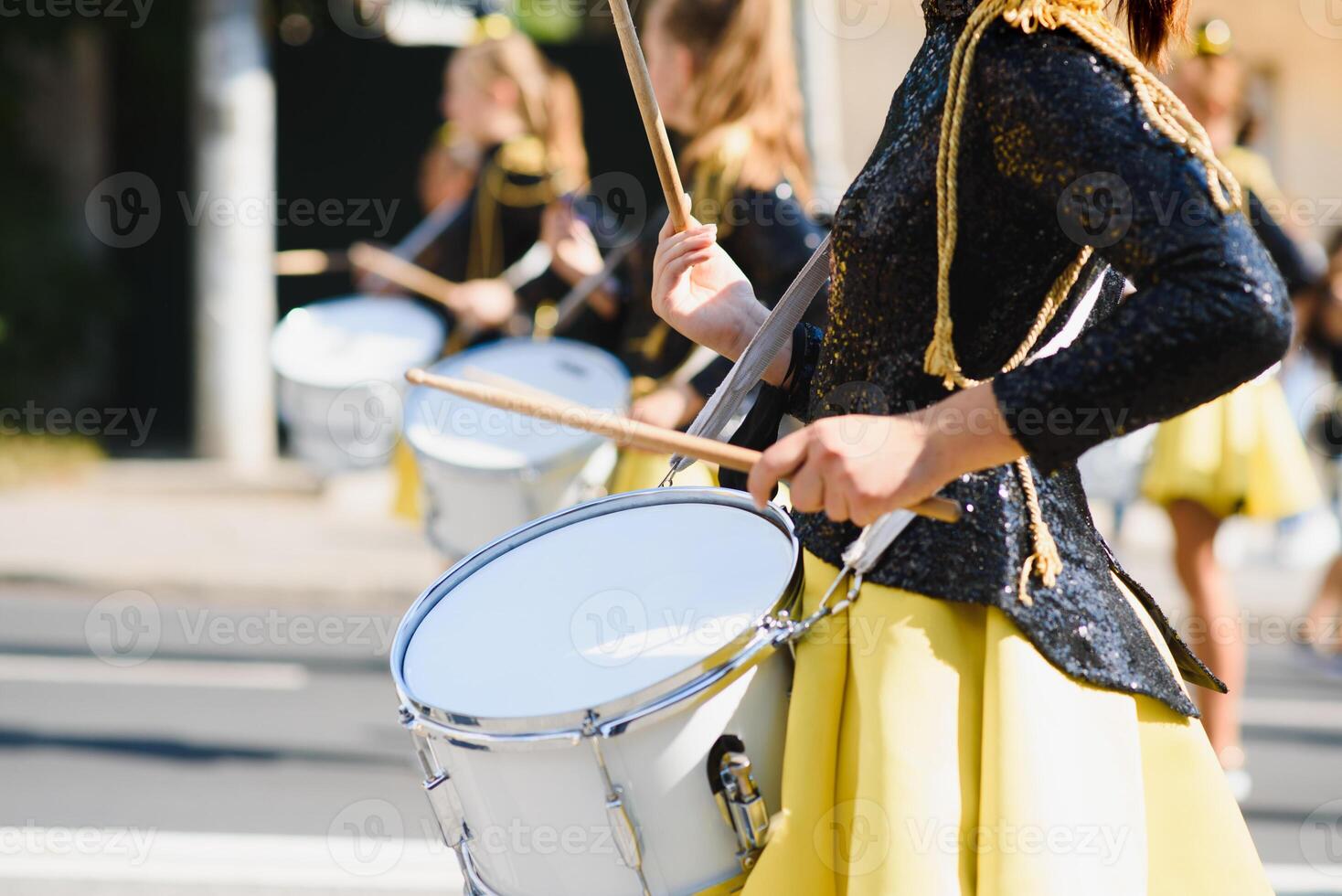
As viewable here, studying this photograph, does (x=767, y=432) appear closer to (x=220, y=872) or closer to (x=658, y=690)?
(x=658, y=690)

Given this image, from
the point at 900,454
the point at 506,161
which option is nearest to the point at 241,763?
the point at 506,161

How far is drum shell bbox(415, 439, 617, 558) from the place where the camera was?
3699 mm

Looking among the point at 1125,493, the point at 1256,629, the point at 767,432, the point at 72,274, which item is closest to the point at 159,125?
the point at 72,274

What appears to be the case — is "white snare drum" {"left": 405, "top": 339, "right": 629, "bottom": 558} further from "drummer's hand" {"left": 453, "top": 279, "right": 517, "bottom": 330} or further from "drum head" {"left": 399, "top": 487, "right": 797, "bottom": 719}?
"drum head" {"left": 399, "top": 487, "right": 797, "bottom": 719}

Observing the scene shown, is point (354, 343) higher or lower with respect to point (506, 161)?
lower

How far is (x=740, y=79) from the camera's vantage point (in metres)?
3.32

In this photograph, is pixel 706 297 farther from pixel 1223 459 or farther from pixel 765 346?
pixel 1223 459

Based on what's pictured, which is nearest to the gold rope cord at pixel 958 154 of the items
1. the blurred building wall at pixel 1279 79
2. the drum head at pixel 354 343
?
the drum head at pixel 354 343

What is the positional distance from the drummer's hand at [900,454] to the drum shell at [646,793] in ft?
0.73

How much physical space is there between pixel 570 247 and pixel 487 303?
565 mm

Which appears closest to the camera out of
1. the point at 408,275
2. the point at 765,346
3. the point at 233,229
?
the point at 765,346

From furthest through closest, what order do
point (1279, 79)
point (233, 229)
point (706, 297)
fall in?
point (1279, 79)
point (233, 229)
point (706, 297)

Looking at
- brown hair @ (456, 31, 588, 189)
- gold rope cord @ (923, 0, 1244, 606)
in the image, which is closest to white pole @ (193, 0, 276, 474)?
brown hair @ (456, 31, 588, 189)

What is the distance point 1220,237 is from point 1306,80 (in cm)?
1281
